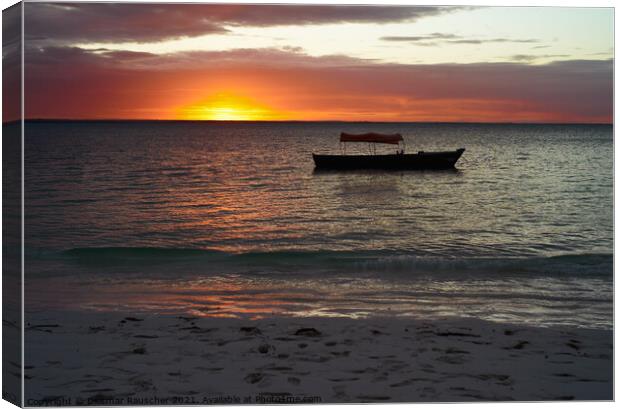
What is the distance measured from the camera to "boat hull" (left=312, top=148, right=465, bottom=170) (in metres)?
11.4

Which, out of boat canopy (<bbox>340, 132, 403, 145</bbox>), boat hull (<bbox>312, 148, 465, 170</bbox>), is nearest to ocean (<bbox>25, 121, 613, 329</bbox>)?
boat canopy (<bbox>340, 132, 403, 145</bbox>)

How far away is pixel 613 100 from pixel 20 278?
16.3ft

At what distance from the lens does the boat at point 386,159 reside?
10.1 meters

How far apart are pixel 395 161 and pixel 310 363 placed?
8.00 m

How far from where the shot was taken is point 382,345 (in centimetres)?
654

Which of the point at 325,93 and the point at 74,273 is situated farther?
the point at 74,273

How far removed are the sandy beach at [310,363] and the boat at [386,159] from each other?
10.4 feet

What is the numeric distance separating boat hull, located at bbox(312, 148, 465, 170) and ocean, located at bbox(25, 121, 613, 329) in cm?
71

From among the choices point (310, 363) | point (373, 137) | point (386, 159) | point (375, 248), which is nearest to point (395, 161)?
point (386, 159)

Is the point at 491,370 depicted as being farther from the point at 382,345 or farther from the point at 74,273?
the point at 74,273

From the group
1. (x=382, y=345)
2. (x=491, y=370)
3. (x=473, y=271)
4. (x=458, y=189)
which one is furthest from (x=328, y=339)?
(x=458, y=189)

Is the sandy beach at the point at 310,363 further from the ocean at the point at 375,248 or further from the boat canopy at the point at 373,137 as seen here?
the boat canopy at the point at 373,137

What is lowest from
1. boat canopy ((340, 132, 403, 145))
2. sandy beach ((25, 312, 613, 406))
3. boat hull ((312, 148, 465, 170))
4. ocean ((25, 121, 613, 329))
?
sandy beach ((25, 312, 613, 406))

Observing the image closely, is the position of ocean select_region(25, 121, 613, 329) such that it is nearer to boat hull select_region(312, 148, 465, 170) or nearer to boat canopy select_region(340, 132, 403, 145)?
boat canopy select_region(340, 132, 403, 145)
